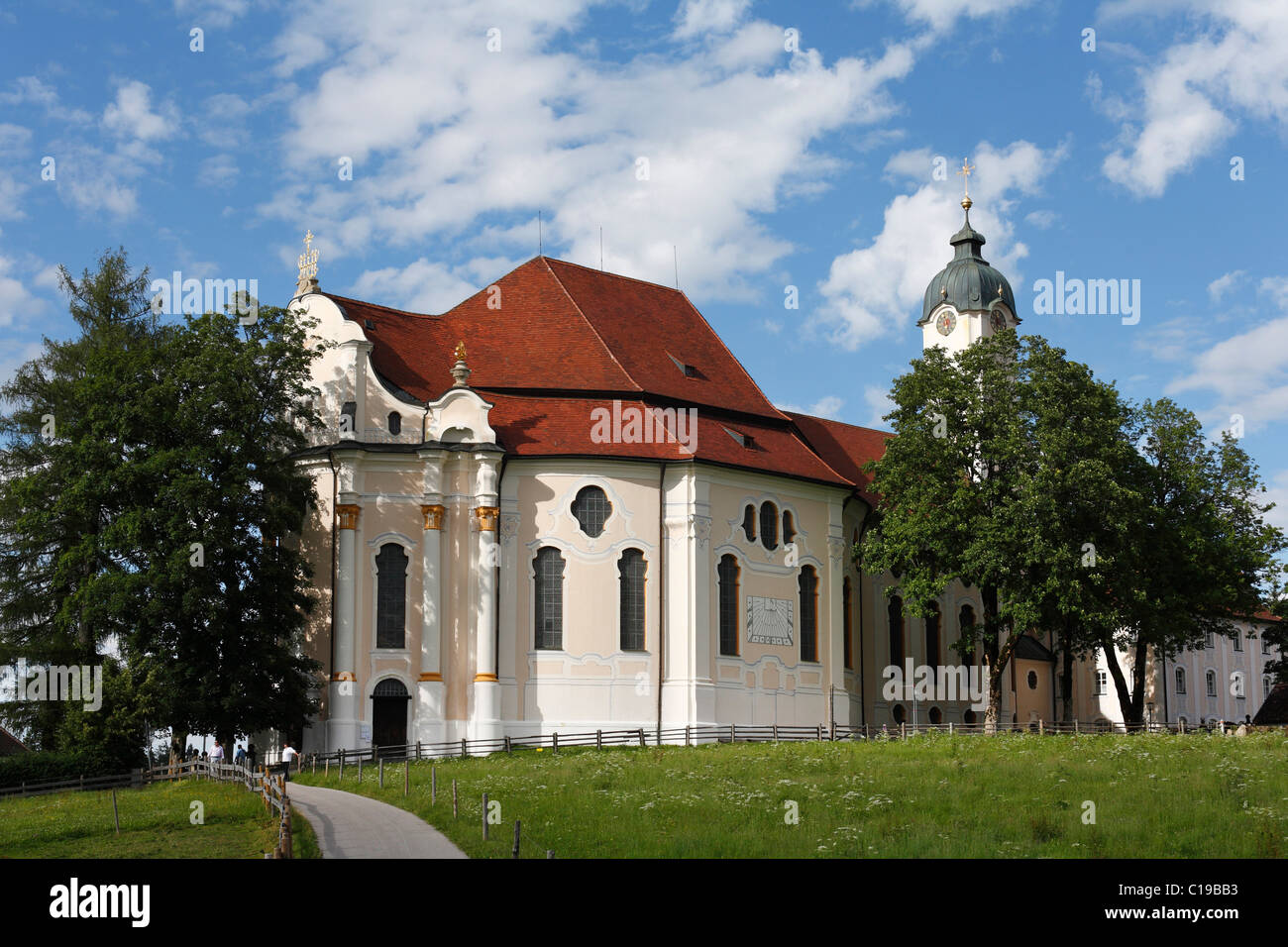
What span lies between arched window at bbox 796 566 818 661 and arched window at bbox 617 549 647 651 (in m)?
6.06

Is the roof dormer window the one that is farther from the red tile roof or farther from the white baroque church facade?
the white baroque church facade

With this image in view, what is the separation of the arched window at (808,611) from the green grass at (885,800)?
10.8 meters

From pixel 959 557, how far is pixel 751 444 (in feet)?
28.2

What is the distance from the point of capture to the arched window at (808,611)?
48.5 metres

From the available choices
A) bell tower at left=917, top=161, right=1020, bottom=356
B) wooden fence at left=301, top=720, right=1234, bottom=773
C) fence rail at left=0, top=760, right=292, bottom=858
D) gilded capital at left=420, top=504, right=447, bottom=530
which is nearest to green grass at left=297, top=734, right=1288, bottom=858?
fence rail at left=0, top=760, right=292, bottom=858

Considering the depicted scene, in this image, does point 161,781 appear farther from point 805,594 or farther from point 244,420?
point 805,594

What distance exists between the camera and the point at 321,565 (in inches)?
1777

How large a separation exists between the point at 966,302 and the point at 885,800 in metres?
42.9

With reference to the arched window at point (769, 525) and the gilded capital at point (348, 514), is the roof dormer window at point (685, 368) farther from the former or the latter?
the gilded capital at point (348, 514)

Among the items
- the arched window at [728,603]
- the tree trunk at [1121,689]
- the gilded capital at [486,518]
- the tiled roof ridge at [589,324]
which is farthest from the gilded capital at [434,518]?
the tree trunk at [1121,689]

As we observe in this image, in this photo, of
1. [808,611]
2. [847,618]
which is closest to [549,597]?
[808,611]

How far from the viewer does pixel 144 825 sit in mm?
27641

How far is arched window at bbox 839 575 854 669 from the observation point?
50484 millimetres

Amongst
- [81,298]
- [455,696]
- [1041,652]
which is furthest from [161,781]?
[1041,652]
